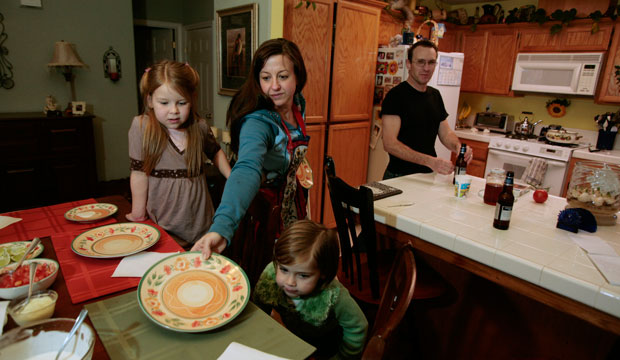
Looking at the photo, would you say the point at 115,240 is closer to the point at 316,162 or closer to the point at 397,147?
the point at 397,147

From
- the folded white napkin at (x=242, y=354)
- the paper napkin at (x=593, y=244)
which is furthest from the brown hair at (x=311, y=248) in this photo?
the paper napkin at (x=593, y=244)

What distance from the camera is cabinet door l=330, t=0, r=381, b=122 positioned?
127 inches

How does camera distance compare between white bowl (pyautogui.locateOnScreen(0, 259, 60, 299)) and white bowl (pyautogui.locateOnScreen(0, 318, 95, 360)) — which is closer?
white bowl (pyautogui.locateOnScreen(0, 318, 95, 360))

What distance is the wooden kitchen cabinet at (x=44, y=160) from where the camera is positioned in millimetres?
3482

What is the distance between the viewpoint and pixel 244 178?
1205mm

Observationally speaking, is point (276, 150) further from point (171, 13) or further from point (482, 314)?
point (171, 13)

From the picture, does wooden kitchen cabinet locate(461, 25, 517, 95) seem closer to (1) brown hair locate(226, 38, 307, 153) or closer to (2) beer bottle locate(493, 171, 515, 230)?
(2) beer bottle locate(493, 171, 515, 230)

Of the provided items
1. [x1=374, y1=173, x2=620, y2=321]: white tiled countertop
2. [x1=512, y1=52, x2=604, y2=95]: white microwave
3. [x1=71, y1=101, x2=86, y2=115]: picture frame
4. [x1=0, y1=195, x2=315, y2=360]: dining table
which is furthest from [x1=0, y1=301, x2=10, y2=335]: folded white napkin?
[x1=512, y1=52, x2=604, y2=95]: white microwave

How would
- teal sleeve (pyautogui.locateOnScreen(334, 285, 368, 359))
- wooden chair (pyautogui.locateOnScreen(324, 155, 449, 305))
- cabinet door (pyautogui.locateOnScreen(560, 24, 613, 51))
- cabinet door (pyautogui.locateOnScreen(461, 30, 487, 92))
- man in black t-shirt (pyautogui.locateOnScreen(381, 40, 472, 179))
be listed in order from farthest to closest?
cabinet door (pyautogui.locateOnScreen(461, 30, 487, 92)) < cabinet door (pyautogui.locateOnScreen(560, 24, 613, 51)) < man in black t-shirt (pyautogui.locateOnScreen(381, 40, 472, 179)) < wooden chair (pyautogui.locateOnScreen(324, 155, 449, 305)) < teal sleeve (pyautogui.locateOnScreen(334, 285, 368, 359))

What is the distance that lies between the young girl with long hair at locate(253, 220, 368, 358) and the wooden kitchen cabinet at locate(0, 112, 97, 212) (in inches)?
138

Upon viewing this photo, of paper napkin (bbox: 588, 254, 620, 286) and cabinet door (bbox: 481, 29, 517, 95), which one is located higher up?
cabinet door (bbox: 481, 29, 517, 95)

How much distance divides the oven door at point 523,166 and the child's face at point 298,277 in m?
3.20

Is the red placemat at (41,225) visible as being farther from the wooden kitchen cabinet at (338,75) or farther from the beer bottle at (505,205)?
the wooden kitchen cabinet at (338,75)

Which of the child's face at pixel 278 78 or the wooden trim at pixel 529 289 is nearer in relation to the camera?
the wooden trim at pixel 529 289
